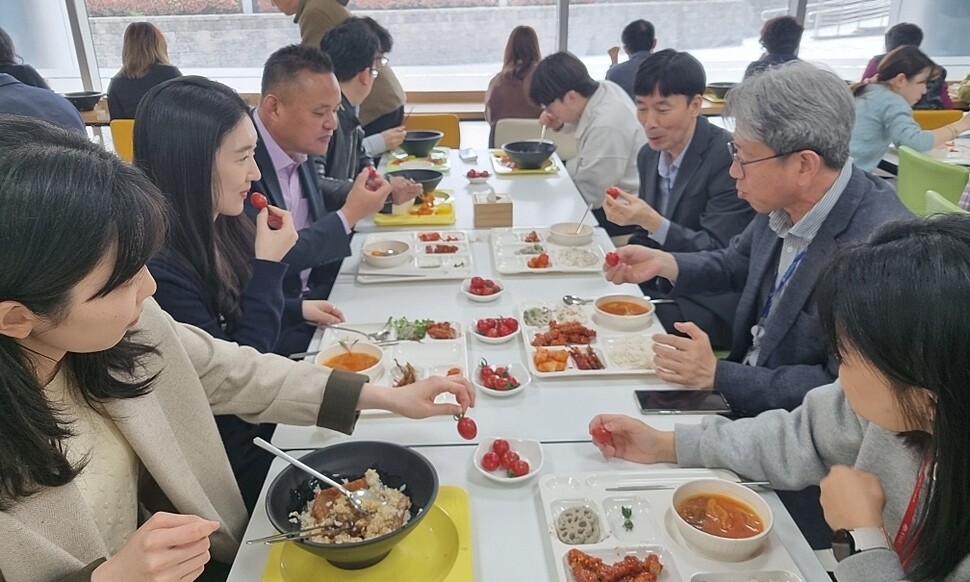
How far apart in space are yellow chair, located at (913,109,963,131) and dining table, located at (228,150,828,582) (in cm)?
309

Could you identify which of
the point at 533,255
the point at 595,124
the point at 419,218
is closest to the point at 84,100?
the point at 419,218

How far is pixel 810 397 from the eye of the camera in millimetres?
1329

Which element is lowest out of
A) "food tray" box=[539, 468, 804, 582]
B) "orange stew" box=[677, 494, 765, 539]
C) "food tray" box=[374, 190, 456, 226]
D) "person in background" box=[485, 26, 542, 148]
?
"food tray" box=[374, 190, 456, 226]

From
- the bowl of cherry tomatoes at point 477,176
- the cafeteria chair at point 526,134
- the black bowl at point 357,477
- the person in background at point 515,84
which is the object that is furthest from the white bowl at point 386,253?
the person in background at point 515,84

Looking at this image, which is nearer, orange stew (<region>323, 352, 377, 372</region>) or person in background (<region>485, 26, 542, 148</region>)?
orange stew (<region>323, 352, 377, 372</region>)

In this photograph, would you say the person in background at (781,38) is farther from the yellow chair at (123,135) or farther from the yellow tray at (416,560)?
the yellow tray at (416,560)

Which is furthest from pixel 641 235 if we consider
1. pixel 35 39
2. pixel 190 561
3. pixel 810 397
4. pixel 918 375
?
pixel 35 39

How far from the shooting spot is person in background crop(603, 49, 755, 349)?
2.50 metres

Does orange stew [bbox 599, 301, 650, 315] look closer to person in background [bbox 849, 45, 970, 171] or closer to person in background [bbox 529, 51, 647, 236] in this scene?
person in background [bbox 529, 51, 647, 236]

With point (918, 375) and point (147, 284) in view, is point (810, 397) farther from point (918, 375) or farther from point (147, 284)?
point (147, 284)

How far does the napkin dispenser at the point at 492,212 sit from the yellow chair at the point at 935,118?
3.16m

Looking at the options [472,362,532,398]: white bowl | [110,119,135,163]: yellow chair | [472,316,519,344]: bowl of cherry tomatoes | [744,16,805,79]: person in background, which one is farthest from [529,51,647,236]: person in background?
[110,119,135,163]: yellow chair

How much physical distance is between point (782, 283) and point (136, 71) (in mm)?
4697

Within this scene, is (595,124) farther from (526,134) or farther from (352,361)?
(352,361)
